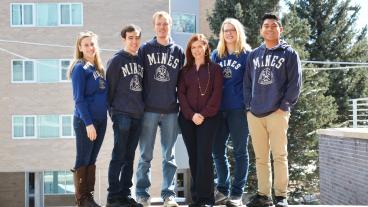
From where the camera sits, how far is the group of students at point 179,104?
598 centimetres

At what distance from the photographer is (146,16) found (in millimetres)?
27203

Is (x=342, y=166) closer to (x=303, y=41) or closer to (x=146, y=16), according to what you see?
(x=303, y=41)

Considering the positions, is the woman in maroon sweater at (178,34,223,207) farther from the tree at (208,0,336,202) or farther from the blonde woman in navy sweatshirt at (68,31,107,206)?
the tree at (208,0,336,202)

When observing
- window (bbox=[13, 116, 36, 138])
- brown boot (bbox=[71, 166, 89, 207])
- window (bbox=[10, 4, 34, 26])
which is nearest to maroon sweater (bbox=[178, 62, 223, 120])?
brown boot (bbox=[71, 166, 89, 207])

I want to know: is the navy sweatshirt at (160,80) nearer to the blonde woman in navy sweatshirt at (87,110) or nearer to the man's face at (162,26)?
the man's face at (162,26)

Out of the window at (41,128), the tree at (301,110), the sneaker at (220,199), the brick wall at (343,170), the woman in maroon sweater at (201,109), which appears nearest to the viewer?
the woman in maroon sweater at (201,109)

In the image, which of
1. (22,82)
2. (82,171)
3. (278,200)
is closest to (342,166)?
(278,200)

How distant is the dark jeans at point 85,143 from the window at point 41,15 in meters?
21.9

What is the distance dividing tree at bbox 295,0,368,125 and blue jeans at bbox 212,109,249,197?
A: 82.4 ft

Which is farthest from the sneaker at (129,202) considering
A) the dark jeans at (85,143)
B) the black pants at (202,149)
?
the black pants at (202,149)

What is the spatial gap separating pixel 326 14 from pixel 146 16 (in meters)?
10.9

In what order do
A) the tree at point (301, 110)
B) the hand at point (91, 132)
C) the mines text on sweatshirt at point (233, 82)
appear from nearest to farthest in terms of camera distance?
the hand at point (91, 132) → the mines text on sweatshirt at point (233, 82) → the tree at point (301, 110)

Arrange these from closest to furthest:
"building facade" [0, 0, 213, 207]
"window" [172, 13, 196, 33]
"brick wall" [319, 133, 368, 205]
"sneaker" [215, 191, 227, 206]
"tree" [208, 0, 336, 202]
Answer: "sneaker" [215, 191, 227, 206]
"brick wall" [319, 133, 368, 205]
"tree" [208, 0, 336, 202]
"building facade" [0, 0, 213, 207]
"window" [172, 13, 196, 33]

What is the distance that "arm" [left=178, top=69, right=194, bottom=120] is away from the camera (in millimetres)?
6051
